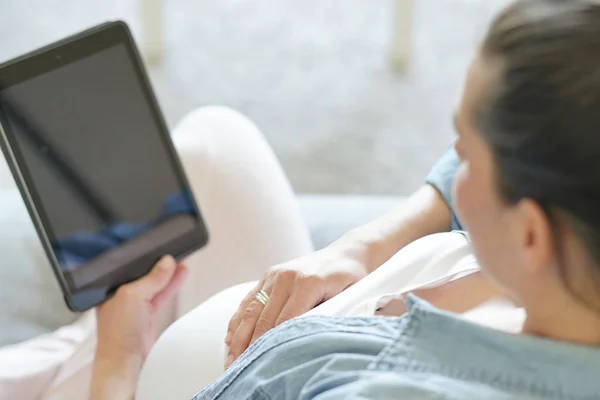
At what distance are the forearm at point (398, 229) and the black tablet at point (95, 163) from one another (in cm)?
20

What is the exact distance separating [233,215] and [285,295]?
0.21 meters

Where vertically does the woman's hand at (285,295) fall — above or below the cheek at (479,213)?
below

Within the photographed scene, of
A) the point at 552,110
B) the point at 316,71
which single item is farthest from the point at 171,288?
the point at 316,71

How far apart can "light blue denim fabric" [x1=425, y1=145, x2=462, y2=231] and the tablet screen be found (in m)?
0.27

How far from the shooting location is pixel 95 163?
0.89m

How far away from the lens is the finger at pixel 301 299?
74 centimetres

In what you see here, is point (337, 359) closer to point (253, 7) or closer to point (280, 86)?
point (280, 86)

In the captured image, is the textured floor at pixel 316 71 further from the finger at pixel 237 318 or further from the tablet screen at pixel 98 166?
the finger at pixel 237 318

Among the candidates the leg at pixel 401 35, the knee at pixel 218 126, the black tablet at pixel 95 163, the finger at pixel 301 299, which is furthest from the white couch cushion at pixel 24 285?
the leg at pixel 401 35

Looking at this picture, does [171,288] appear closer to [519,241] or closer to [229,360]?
[229,360]

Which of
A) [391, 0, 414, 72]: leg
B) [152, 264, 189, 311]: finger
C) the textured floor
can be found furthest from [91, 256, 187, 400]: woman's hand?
[391, 0, 414, 72]: leg

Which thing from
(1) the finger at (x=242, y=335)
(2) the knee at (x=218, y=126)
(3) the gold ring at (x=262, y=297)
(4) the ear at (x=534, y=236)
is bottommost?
(1) the finger at (x=242, y=335)

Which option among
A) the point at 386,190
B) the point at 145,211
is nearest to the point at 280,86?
the point at 386,190

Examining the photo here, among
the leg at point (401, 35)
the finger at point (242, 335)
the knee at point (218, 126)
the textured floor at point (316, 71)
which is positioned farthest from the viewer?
the leg at point (401, 35)
